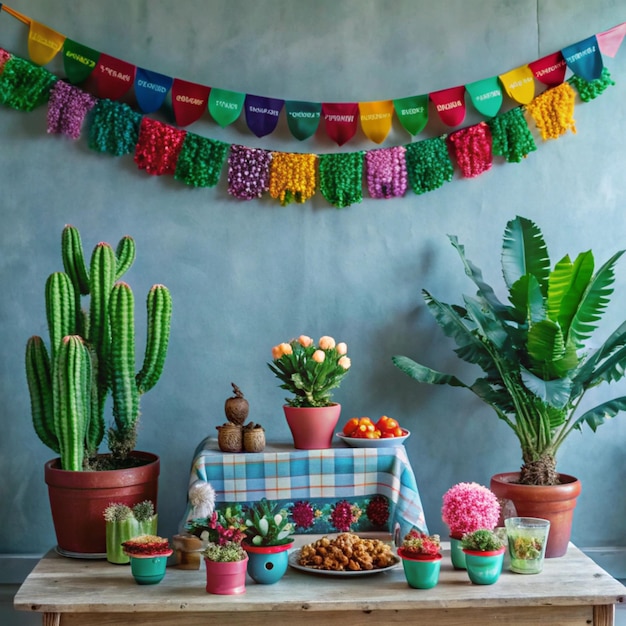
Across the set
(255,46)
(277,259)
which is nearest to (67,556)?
(277,259)

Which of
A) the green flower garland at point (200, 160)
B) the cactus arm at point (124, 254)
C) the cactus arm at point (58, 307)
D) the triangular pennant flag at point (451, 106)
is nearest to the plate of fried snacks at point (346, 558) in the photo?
the cactus arm at point (58, 307)

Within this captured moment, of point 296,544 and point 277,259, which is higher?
point 277,259

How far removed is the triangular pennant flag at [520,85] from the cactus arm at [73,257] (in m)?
1.91

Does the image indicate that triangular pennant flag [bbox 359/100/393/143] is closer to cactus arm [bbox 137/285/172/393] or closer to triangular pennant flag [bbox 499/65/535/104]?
triangular pennant flag [bbox 499/65/535/104]

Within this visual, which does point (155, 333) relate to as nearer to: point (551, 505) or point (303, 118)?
point (303, 118)

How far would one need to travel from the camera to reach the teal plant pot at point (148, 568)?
2527mm

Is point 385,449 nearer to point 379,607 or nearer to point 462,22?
point 379,607

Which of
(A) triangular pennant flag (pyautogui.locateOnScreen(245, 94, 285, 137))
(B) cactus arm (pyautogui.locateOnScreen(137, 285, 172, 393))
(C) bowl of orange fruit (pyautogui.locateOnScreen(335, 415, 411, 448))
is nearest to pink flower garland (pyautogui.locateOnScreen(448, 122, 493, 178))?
(A) triangular pennant flag (pyautogui.locateOnScreen(245, 94, 285, 137))

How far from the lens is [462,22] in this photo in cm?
355

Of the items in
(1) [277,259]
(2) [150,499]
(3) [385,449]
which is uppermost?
(1) [277,259]

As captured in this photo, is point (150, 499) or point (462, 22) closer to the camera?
point (150, 499)

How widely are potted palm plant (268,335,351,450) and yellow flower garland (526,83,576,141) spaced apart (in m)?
1.38

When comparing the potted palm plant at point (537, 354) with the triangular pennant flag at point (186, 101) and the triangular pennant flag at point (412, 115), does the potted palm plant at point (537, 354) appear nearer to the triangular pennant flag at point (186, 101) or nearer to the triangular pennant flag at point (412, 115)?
the triangular pennant flag at point (412, 115)

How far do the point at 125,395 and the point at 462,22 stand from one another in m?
2.16
